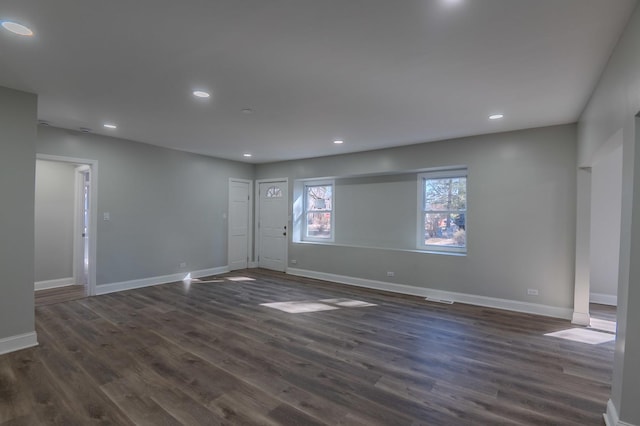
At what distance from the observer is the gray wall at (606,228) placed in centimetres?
496

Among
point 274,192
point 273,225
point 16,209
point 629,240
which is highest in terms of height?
point 274,192

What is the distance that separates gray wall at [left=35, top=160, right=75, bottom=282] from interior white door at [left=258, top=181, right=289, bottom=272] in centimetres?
373

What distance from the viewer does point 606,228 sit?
16.7 feet

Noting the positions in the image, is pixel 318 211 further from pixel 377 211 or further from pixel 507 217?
pixel 507 217

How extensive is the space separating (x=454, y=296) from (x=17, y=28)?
5706 mm

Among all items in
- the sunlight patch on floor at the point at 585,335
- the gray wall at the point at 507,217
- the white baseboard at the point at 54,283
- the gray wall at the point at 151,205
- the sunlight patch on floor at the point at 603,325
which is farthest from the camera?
the white baseboard at the point at 54,283

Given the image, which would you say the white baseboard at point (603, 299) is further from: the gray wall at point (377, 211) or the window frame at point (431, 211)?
the gray wall at point (377, 211)

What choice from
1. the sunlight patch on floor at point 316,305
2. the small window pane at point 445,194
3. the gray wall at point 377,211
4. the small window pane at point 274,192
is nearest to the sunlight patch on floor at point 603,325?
the small window pane at point 445,194

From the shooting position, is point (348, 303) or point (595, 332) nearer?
point (595, 332)

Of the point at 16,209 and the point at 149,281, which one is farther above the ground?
the point at 16,209

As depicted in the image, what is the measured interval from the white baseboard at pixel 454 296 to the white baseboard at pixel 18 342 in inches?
176

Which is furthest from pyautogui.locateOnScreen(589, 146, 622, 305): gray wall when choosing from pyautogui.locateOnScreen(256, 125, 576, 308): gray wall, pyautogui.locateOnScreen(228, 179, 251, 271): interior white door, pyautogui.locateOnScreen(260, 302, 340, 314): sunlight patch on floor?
pyautogui.locateOnScreen(228, 179, 251, 271): interior white door

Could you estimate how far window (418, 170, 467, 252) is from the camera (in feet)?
17.0

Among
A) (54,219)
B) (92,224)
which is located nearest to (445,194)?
(92,224)
